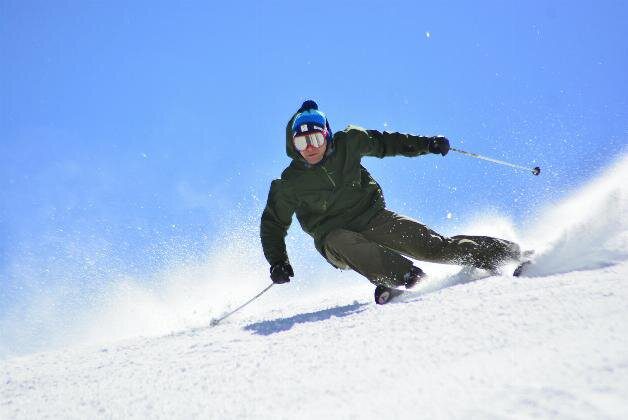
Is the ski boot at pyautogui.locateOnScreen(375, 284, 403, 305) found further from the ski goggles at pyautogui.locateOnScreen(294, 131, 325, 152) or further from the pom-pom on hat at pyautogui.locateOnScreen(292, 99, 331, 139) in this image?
the pom-pom on hat at pyautogui.locateOnScreen(292, 99, 331, 139)

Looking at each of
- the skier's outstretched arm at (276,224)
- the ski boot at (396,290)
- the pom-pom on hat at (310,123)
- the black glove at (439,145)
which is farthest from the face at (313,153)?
the ski boot at (396,290)

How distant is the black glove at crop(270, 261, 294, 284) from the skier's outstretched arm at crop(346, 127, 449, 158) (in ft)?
3.96

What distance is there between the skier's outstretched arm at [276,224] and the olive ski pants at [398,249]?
436 mm

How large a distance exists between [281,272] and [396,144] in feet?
5.19

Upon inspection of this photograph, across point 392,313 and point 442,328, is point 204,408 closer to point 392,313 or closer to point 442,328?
point 442,328

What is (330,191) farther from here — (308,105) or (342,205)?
(308,105)

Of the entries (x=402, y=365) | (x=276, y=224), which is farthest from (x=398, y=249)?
(x=402, y=365)

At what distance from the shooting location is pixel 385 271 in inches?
159

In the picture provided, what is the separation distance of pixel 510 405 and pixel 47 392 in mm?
1999

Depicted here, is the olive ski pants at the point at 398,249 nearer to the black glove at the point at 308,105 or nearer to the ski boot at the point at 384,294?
the ski boot at the point at 384,294

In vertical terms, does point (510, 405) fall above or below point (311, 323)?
below

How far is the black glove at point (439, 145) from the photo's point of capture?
16.0 ft

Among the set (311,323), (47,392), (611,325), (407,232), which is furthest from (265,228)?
(611,325)

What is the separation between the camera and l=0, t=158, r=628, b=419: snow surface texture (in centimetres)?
153
